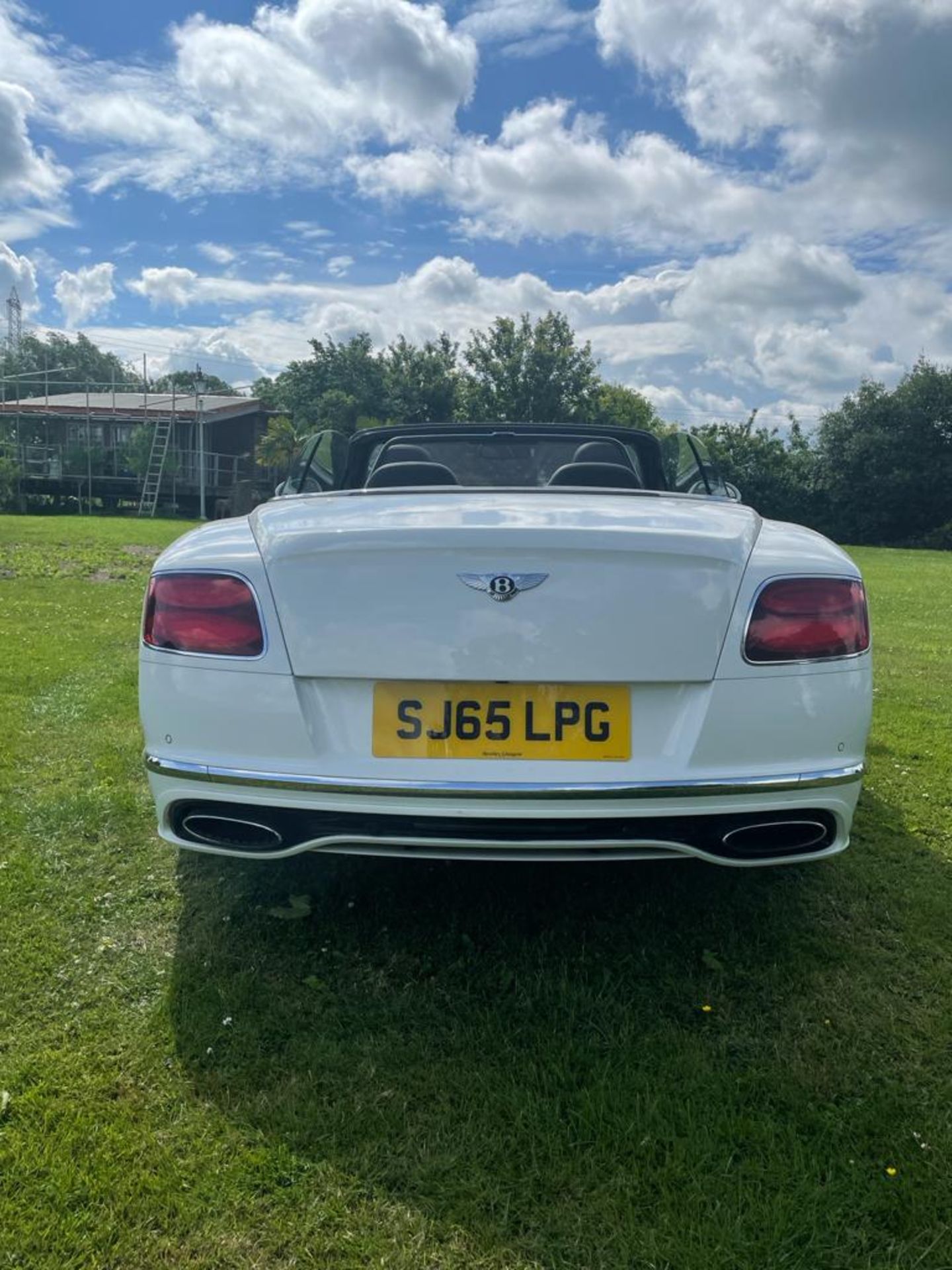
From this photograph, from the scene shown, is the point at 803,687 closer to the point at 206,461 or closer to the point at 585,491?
the point at 585,491

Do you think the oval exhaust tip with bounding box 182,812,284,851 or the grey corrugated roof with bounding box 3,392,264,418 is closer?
the oval exhaust tip with bounding box 182,812,284,851

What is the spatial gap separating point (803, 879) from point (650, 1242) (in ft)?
5.37

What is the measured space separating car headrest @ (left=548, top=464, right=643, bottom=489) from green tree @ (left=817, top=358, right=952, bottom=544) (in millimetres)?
32404

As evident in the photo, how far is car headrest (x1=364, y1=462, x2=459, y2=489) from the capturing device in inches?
128

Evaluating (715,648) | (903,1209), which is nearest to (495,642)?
(715,648)

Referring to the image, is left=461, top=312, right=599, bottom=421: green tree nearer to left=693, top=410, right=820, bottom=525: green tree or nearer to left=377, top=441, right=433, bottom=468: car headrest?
left=693, top=410, right=820, bottom=525: green tree

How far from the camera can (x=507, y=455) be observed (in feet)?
13.5

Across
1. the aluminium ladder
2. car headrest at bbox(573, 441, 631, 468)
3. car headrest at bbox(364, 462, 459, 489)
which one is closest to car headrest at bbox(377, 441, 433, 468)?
car headrest at bbox(364, 462, 459, 489)

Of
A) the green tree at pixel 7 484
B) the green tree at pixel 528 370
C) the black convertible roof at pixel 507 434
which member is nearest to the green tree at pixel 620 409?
the green tree at pixel 528 370

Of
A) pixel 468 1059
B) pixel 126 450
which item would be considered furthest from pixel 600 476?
pixel 126 450

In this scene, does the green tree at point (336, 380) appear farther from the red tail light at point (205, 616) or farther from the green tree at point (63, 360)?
the red tail light at point (205, 616)

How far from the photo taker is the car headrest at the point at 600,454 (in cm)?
381

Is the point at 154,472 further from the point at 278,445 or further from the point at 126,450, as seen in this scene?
the point at 278,445

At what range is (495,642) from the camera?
2.04 metres
